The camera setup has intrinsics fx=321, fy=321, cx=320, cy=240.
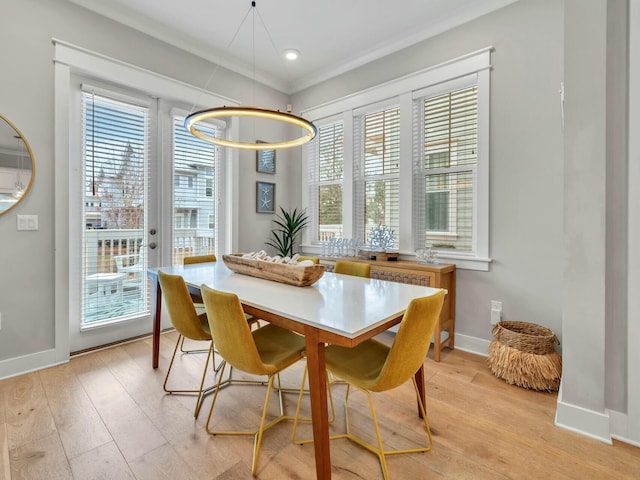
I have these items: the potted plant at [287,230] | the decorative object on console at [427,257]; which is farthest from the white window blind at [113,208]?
the decorative object on console at [427,257]

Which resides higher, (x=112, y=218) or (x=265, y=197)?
(x=265, y=197)

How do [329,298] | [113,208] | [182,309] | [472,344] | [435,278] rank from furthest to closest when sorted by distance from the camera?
[113,208] < [472,344] < [435,278] < [182,309] < [329,298]

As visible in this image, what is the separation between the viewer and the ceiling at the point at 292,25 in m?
2.71

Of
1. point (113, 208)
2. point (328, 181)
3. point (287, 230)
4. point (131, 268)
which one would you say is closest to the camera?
point (113, 208)

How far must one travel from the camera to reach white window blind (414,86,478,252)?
9.39ft

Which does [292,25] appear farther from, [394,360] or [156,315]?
[394,360]

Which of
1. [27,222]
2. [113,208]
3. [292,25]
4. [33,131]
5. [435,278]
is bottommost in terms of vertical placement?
[435,278]

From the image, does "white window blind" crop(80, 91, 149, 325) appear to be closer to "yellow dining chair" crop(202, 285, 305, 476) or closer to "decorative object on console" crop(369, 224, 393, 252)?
"yellow dining chair" crop(202, 285, 305, 476)

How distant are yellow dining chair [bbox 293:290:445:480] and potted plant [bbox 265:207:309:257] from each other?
8.26 ft

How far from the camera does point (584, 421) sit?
67.5 inches

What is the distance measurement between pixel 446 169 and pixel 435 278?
1059 millimetres

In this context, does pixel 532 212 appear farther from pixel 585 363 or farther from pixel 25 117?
pixel 25 117

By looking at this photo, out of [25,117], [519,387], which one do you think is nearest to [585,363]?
[519,387]

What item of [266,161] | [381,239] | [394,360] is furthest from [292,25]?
[394,360]
